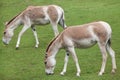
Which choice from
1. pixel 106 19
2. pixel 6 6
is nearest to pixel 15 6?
pixel 6 6

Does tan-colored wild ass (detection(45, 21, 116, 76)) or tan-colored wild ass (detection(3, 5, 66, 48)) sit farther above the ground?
tan-colored wild ass (detection(45, 21, 116, 76))

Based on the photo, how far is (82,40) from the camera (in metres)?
13.5

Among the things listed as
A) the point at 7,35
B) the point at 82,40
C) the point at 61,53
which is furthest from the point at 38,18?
the point at 82,40

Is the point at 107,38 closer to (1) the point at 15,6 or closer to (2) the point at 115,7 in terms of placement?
(2) the point at 115,7

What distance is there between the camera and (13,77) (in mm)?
14266

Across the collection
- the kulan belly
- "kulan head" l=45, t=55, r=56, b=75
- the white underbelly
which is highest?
the kulan belly

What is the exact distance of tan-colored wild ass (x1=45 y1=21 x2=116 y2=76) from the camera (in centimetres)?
1321

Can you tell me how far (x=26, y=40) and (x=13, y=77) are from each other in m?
5.71

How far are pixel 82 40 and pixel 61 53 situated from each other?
149 inches

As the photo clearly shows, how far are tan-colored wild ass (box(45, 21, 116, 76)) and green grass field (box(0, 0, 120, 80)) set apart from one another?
0.51 m

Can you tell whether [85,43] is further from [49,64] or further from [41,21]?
[41,21]

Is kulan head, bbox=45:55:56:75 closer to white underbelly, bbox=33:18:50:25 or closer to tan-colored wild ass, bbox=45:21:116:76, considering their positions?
tan-colored wild ass, bbox=45:21:116:76

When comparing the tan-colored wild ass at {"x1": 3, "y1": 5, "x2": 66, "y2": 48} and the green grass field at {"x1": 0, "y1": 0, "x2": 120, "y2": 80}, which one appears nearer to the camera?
the green grass field at {"x1": 0, "y1": 0, "x2": 120, "y2": 80}

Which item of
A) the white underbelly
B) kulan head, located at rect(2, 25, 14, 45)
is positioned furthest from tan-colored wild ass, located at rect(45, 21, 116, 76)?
kulan head, located at rect(2, 25, 14, 45)
